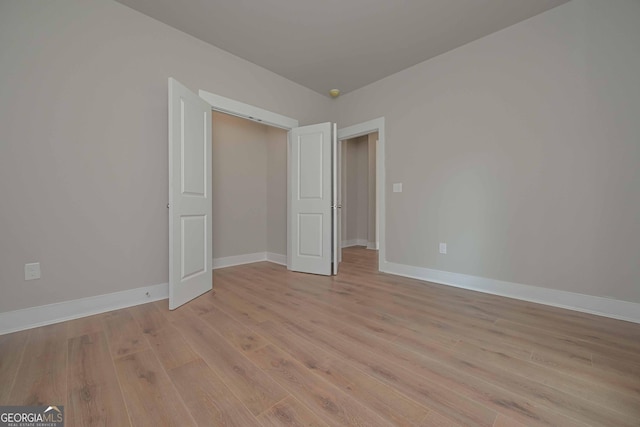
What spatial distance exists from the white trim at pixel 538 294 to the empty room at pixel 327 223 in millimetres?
13

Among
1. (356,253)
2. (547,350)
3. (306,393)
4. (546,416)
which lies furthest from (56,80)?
(356,253)

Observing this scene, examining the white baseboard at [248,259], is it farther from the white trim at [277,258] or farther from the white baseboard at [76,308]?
the white baseboard at [76,308]

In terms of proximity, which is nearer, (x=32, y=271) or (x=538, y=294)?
(x=32, y=271)

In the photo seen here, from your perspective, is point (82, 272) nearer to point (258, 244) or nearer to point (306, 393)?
point (306, 393)

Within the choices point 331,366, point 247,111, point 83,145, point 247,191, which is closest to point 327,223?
point 247,191

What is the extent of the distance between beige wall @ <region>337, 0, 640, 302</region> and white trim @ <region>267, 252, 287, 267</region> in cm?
181

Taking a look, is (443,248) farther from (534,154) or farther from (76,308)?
(76,308)

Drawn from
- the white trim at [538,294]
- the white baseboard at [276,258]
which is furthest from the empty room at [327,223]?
the white baseboard at [276,258]

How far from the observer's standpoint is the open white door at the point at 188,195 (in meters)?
2.17

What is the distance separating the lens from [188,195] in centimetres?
240

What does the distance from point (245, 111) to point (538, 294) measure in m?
3.63

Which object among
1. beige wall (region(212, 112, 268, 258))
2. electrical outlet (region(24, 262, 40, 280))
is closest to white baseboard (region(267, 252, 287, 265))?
beige wall (region(212, 112, 268, 258))

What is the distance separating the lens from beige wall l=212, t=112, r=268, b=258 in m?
3.79

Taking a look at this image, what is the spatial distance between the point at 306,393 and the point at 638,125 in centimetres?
304
